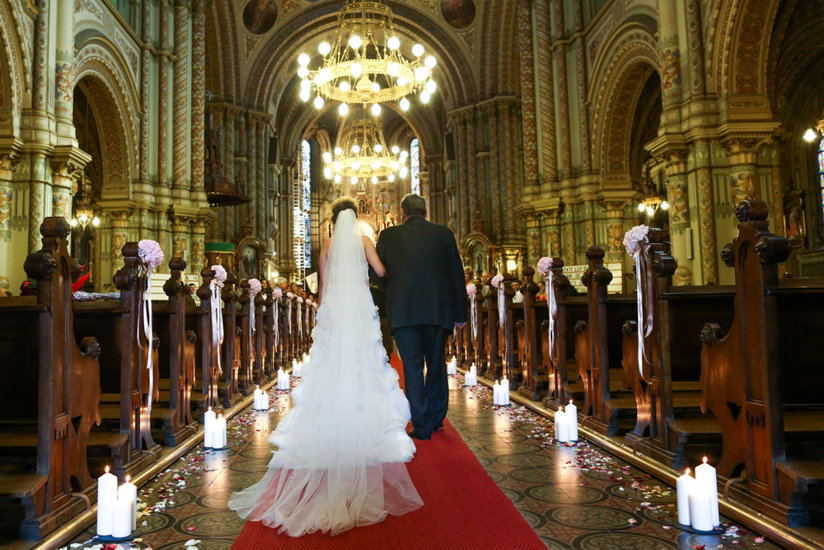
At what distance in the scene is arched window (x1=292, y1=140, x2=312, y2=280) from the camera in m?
36.3

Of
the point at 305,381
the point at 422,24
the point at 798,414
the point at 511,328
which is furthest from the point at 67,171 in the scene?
the point at 422,24

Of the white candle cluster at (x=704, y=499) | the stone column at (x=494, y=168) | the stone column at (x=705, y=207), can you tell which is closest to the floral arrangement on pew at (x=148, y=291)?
the white candle cluster at (x=704, y=499)

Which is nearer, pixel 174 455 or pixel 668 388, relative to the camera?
pixel 668 388

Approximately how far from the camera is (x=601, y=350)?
5.11m

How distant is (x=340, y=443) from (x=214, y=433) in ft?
6.07

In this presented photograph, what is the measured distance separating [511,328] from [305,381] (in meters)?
4.81

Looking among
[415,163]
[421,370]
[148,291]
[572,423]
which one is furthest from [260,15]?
[572,423]

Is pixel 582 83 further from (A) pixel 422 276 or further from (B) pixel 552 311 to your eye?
(A) pixel 422 276

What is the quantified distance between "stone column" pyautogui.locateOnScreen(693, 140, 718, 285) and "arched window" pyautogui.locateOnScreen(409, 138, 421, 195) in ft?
87.2

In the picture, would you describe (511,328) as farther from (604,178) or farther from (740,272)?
(604,178)

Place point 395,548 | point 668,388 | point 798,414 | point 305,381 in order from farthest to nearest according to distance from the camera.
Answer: point 668,388
point 305,381
point 798,414
point 395,548

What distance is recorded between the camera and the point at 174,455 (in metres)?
4.46

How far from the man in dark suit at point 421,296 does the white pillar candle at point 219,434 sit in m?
1.43

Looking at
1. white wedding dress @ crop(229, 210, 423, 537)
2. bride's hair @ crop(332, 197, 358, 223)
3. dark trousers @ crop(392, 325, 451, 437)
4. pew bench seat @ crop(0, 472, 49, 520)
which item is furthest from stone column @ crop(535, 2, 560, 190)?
pew bench seat @ crop(0, 472, 49, 520)
